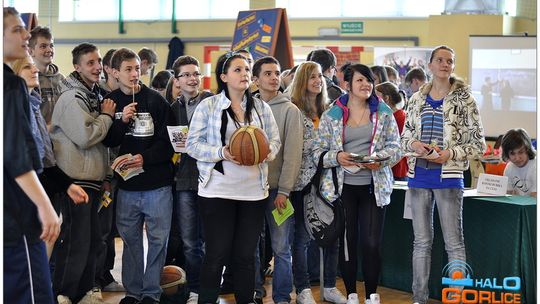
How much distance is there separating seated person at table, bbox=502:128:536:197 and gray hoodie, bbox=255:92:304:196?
4.68 ft

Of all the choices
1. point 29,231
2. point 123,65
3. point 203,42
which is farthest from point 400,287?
point 203,42

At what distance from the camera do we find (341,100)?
476 centimetres

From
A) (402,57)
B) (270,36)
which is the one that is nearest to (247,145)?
(270,36)

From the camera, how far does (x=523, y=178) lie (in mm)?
5312

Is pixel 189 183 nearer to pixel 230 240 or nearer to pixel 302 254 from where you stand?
pixel 230 240

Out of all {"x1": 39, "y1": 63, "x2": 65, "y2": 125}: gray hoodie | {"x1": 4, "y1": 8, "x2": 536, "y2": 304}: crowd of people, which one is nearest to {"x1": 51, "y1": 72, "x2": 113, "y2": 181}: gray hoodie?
{"x1": 4, "y1": 8, "x2": 536, "y2": 304}: crowd of people

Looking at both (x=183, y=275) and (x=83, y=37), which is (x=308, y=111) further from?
(x=83, y=37)

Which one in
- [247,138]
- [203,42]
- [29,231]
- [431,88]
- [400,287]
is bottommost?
[400,287]

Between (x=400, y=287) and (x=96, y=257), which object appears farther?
(x=400, y=287)

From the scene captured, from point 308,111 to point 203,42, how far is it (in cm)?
1195

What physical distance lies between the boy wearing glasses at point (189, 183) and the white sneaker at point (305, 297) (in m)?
0.59

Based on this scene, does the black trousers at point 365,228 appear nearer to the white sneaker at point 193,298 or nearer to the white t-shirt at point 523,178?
the white sneaker at point 193,298

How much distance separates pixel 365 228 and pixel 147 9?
13.4 metres

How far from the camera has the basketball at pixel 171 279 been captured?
5.03 metres
